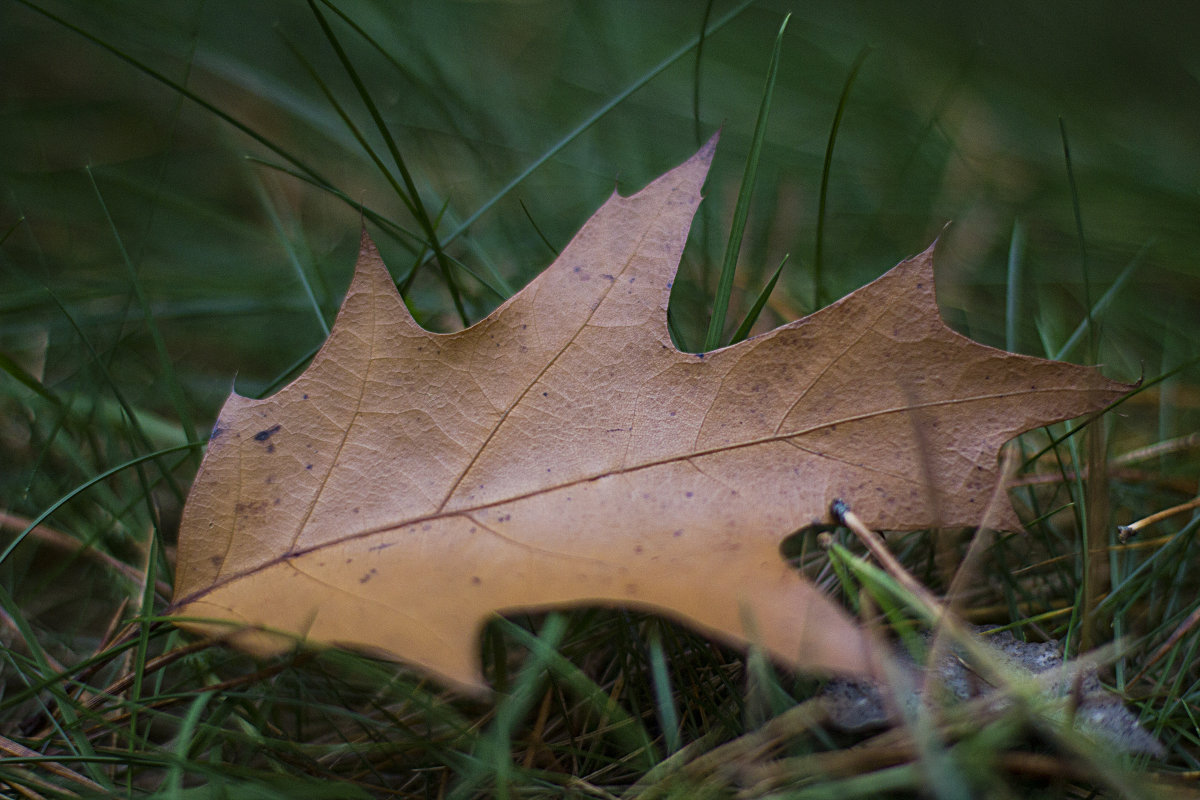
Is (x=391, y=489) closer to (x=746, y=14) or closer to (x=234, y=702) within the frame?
(x=234, y=702)

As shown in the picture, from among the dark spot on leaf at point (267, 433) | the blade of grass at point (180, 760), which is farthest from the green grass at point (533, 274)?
the dark spot on leaf at point (267, 433)

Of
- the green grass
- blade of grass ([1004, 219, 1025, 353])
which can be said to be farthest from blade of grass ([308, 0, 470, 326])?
blade of grass ([1004, 219, 1025, 353])

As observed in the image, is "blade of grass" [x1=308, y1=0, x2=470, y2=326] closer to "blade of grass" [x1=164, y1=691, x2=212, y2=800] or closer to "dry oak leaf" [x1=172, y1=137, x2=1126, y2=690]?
"dry oak leaf" [x1=172, y1=137, x2=1126, y2=690]

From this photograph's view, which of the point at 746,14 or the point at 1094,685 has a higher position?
the point at 746,14

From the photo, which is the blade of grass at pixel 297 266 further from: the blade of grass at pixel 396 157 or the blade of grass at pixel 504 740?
the blade of grass at pixel 504 740

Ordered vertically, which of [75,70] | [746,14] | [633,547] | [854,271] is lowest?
[633,547]

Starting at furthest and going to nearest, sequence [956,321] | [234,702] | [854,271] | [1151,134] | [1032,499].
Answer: [1151,134] → [854,271] → [956,321] → [1032,499] → [234,702]

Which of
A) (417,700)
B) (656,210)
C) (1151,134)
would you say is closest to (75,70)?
(656,210)
